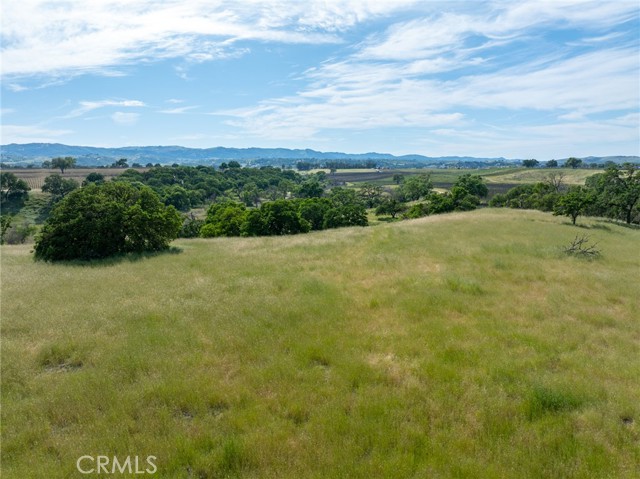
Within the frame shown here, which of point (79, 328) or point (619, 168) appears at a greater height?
point (619, 168)

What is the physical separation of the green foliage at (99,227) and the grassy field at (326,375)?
714cm

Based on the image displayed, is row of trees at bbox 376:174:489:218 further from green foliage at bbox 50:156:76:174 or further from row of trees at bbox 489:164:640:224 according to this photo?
green foliage at bbox 50:156:76:174

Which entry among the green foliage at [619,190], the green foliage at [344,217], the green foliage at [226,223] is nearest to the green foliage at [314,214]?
the green foliage at [344,217]

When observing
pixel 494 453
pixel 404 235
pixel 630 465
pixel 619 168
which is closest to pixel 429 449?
pixel 494 453

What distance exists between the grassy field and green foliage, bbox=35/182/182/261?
714 centimetres

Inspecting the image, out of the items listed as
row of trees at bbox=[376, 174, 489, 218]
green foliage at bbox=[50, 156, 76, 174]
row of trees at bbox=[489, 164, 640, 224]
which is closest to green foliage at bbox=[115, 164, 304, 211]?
green foliage at bbox=[50, 156, 76, 174]

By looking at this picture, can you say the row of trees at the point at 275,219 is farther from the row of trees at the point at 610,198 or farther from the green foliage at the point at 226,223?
the row of trees at the point at 610,198

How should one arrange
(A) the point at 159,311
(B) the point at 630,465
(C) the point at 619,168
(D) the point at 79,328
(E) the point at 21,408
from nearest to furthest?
(B) the point at 630,465 < (E) the point at 21,408 < (D) the point at 79,328 < (A) the point at 159,311 < (C) the point at 619,168

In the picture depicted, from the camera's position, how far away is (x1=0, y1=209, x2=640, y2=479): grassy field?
6.75 metres

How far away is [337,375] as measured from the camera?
9.32 m

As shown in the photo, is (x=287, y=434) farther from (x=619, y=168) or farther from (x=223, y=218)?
(x=619, y=168)

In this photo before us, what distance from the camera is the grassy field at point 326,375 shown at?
22.1 ft

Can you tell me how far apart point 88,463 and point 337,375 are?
17.4ft

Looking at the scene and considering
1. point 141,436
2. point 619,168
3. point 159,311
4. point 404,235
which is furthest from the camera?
point 619,168
